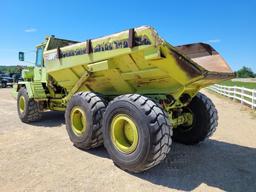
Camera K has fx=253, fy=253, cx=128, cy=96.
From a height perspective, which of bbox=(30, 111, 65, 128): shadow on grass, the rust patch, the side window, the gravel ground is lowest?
the gravel ground

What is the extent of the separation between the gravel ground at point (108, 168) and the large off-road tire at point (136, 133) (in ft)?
0.85

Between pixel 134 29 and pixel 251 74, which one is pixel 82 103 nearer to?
pixel 134 29

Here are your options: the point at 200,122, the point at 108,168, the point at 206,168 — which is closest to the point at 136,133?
the point at 108,168

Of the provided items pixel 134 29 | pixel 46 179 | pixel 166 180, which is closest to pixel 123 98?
pixel 134 29

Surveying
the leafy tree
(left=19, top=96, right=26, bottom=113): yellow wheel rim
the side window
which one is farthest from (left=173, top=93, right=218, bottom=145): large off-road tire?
the leafy tree

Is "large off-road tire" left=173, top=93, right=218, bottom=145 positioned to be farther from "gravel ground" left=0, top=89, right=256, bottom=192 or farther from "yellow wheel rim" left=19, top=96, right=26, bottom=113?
"yellow wheel rim" left=19, top=96, right=26, bottom=113

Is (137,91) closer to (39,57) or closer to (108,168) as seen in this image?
(108,168)

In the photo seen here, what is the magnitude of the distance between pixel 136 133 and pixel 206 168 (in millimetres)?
1447

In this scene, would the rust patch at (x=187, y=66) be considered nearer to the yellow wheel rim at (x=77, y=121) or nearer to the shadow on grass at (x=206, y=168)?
the shadow on grass at (x=206, y=168)

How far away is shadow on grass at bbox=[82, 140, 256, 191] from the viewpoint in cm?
387

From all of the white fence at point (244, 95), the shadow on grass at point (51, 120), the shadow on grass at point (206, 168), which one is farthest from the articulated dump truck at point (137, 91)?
the white fence at point (244, 95)

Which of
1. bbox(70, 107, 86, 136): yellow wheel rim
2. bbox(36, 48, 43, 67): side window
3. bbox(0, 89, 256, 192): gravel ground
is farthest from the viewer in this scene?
bbox(36, 48, 43, 67): side window

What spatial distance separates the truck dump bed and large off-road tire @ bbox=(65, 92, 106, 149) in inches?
21.0

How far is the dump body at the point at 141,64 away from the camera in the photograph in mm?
3945
